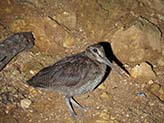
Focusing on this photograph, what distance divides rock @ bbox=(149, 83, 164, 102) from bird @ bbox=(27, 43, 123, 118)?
1007 mm

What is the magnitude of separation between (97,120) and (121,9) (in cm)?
283

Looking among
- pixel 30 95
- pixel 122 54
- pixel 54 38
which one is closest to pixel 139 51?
pixel 122 54

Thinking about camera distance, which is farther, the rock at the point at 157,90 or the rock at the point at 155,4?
the rock at the point at 155,4

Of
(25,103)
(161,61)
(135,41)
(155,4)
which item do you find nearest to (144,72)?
(161,61)

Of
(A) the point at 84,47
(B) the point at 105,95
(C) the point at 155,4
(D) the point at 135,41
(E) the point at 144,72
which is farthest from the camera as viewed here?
(C) the point at 155,4

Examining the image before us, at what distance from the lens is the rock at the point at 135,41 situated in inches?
352

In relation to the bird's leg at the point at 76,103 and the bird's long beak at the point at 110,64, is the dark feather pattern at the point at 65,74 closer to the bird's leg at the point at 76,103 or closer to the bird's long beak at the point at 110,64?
the bird's long beak at the point at 110,64

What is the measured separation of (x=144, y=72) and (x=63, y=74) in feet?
5.57

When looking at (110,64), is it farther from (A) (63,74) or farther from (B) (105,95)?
(A) (63,74)

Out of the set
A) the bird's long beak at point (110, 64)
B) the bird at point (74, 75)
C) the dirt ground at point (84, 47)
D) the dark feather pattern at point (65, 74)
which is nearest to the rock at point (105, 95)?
the dirt ground at point (84, 47)

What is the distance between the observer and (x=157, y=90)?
831cm

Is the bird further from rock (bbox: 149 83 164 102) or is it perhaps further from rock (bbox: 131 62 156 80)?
rock (bbox: 149 83 164 102)

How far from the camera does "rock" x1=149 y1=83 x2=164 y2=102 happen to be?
8.23 m

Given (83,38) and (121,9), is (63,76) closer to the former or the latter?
(83,38)
